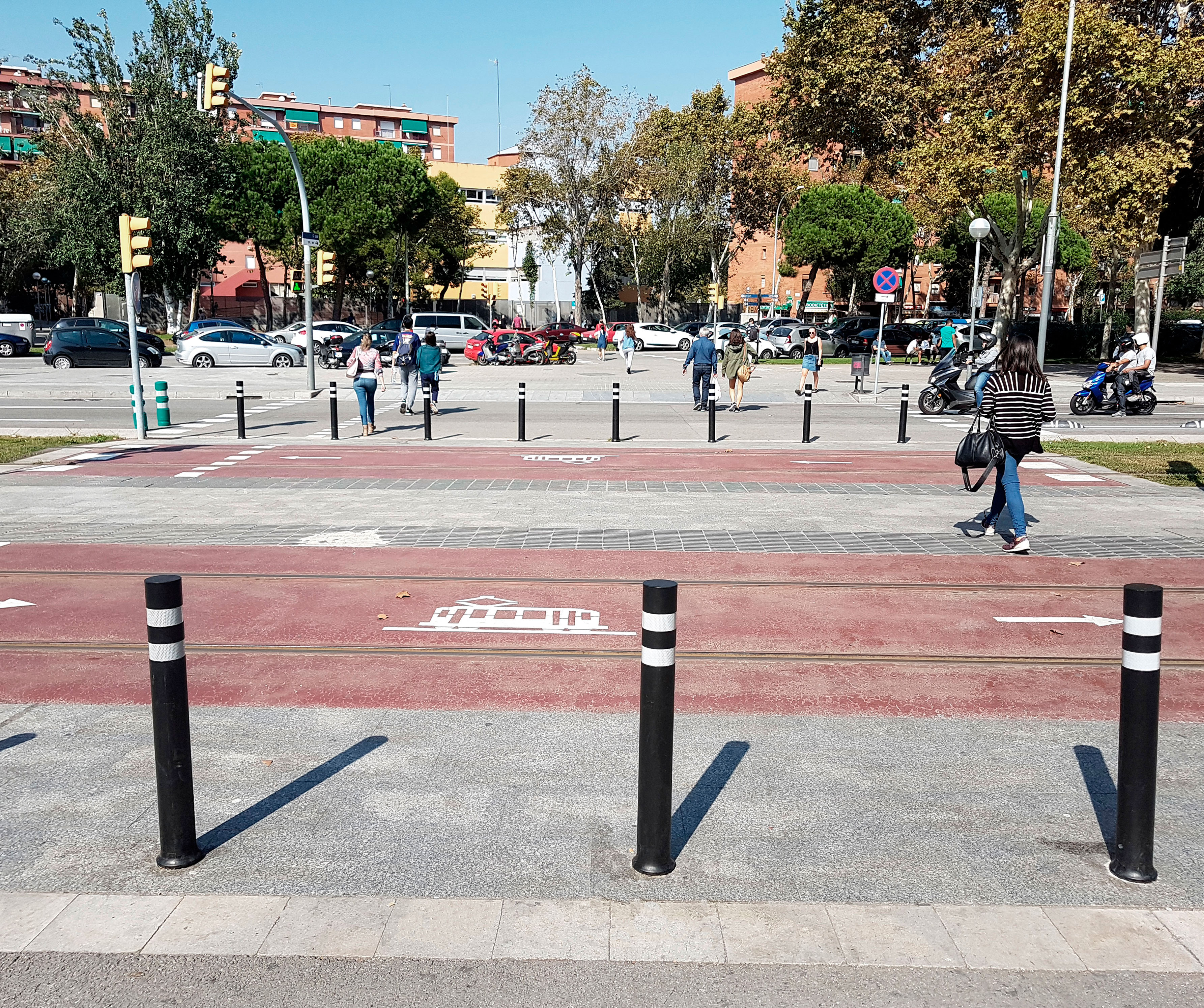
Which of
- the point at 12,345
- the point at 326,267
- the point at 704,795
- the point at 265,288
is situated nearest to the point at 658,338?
the point at 265,288

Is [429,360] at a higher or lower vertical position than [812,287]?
lower

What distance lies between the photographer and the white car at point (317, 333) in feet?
139

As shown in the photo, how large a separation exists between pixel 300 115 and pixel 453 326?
66712mm

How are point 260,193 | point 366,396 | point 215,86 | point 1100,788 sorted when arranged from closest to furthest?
1. point 1100,788
2. point 366,396
3. point 215,86
4. point 260,193

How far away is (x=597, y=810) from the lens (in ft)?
14.7

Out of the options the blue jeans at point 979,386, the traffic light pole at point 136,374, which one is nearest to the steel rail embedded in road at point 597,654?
the blue jeans at point 979,386

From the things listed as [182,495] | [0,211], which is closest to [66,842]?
[182,495]

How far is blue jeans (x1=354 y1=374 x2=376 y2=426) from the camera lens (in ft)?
59.3

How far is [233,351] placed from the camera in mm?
39344

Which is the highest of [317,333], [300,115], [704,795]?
[300,115]

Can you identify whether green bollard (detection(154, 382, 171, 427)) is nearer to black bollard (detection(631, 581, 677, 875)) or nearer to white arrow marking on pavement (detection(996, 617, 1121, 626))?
white arrow marking on pavement (detection(996, 617, 1121, 626))

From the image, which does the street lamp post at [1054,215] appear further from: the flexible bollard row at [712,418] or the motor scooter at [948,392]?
the flexible bollard row at [712,418]

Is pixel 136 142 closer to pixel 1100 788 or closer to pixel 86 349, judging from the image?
pixel 86 349

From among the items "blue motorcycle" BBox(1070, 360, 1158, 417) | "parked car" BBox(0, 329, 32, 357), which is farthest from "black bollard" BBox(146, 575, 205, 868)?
"parked car" BBox(0, 329, 32, 357)
